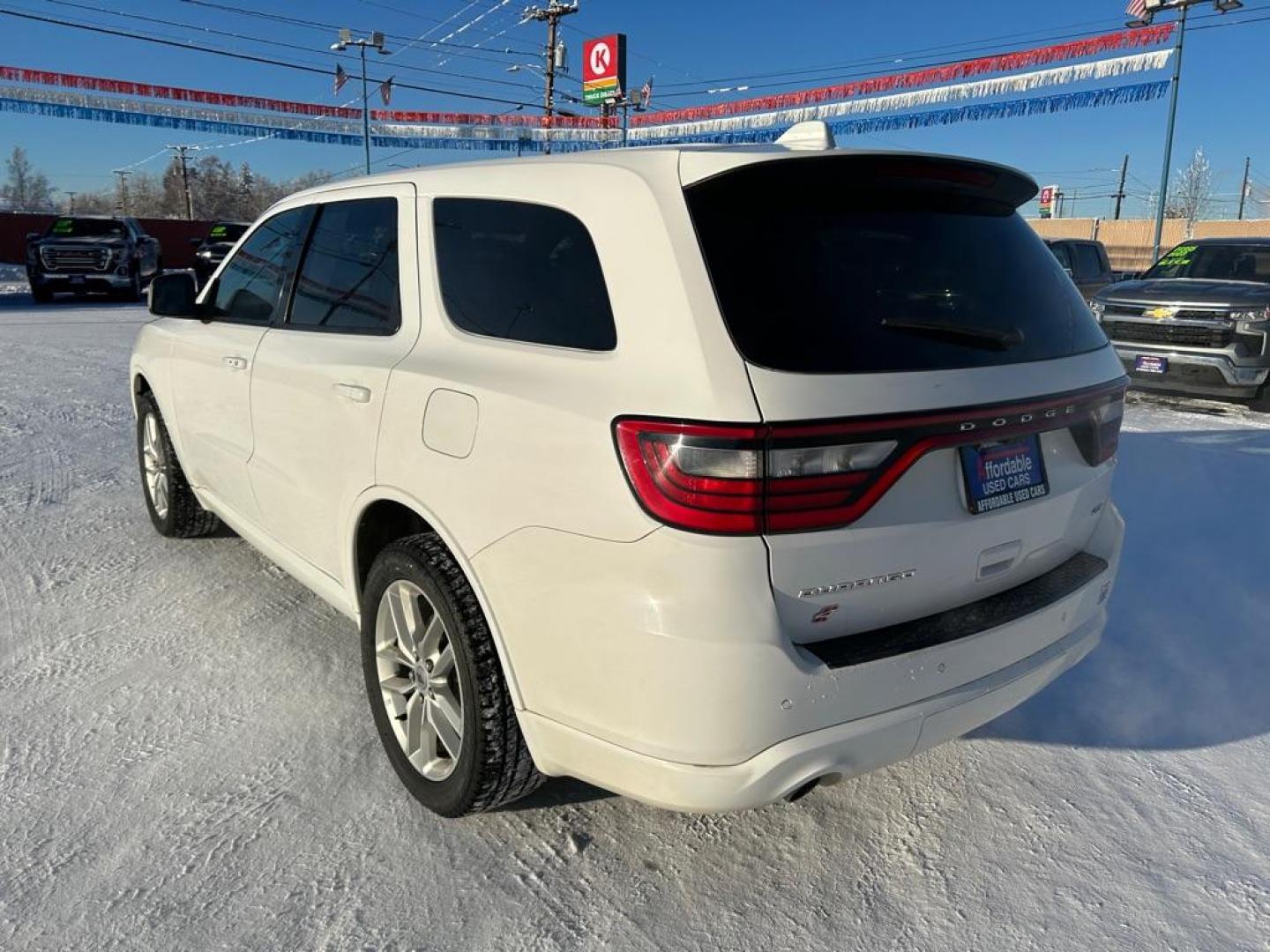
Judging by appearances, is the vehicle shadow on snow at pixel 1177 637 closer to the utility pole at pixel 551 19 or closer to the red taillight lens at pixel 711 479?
the red taillight lens at pixel 711 479

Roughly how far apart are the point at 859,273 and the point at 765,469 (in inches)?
23.0

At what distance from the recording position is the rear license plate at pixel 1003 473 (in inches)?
83.6

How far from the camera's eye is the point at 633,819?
2.58m

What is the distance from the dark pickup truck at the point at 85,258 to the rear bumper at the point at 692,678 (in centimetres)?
1990

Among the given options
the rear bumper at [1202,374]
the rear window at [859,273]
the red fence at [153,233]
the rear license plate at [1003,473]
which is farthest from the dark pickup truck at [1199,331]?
the red fence at [153,233]

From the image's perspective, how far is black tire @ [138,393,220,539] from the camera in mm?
4441

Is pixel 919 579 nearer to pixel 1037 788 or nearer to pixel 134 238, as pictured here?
pixel 1037 788

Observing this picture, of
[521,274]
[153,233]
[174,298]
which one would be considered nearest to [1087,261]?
[174,298]

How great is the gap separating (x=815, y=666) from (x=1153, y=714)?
192 cm

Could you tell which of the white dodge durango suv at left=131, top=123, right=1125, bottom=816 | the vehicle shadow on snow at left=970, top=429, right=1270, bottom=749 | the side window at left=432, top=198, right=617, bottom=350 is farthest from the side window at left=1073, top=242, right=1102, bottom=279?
the side window at left=432, top=198, right=617, bottom=350

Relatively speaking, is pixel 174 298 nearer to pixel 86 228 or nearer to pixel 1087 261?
pixel 1087 261

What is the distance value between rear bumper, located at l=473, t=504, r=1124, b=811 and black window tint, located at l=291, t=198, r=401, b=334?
3.44 feet

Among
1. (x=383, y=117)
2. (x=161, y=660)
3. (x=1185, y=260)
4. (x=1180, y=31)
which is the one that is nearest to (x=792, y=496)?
(x=161, y=660)

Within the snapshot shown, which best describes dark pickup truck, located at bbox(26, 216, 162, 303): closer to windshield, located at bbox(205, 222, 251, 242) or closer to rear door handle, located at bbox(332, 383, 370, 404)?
windshield, located at bbox(205, 222, 251, 242)
